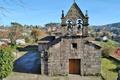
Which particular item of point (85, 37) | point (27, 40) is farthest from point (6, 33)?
point (85, 37)

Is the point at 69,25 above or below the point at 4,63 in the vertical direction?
above

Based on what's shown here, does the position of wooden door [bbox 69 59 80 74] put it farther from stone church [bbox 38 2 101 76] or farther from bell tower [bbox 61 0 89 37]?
bell tower [bbox 61 0 89 37]

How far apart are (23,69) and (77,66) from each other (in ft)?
22.5

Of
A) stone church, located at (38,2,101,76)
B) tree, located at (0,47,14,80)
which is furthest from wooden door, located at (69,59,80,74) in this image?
tree, located at (0,47,14,80)

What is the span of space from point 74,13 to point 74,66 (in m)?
5.68

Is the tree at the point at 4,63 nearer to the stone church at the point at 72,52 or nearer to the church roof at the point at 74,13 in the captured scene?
the stone church at the point at 72,52

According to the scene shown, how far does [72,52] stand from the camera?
1087 inches

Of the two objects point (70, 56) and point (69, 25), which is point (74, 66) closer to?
point (70, 56)

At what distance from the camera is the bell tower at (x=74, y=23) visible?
27.7 meters

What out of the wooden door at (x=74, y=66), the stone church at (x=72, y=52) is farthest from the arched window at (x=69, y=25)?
the wooden door at (x=74, y=66)

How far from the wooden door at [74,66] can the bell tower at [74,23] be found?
9.56 feet

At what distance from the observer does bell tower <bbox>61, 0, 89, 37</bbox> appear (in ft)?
90.7

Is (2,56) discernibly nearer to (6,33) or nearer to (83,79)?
(83,79)

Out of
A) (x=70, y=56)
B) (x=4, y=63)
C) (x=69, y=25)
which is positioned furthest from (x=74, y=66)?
(x=4, y=63)
